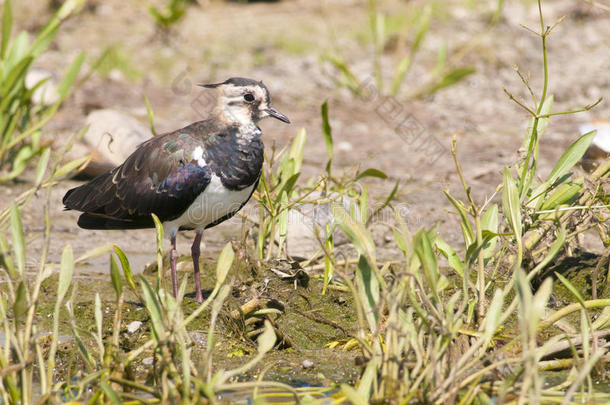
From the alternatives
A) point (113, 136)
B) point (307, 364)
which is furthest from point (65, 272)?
point (113, 136)

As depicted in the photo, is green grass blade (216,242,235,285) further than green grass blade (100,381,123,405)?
Yes

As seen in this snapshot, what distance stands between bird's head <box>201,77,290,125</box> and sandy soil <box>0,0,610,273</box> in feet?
5.00

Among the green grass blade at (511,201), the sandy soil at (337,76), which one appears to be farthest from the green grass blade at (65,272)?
the sandy soil at (337,76)

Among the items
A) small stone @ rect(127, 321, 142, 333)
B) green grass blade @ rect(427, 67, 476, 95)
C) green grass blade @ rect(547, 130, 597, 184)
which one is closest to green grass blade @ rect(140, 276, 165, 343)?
small stone @ rect(127, 321, 142, 333)

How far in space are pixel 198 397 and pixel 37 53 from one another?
13.8 feet

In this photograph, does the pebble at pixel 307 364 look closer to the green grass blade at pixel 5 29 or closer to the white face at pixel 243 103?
the white face at pixel 243 103

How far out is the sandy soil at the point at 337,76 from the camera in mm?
7926

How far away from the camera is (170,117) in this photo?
30.8ft

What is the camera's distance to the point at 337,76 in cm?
1050

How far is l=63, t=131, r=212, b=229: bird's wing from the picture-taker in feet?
16.4

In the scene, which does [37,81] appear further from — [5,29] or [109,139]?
[5,29]

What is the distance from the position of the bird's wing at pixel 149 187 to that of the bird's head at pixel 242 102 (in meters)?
0.27

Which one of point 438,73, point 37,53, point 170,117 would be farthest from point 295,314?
point 438,73

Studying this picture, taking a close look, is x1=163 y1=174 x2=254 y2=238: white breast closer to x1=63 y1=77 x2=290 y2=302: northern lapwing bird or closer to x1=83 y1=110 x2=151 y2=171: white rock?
x1=63 y1=77 x2=290 y2=302: northern lapwing bird
